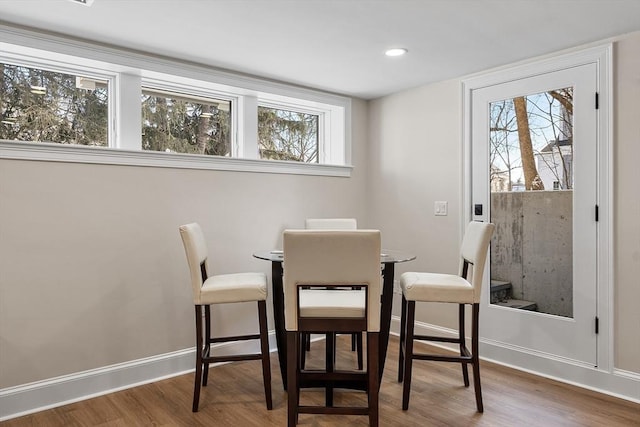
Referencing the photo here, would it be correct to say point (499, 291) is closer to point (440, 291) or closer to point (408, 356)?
point (440, 291)

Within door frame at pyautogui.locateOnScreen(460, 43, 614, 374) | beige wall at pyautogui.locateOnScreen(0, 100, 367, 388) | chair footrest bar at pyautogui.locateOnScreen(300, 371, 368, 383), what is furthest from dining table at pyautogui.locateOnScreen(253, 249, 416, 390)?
door frame at pyautogui.locateOnScreen(460, 43, 614, 374)

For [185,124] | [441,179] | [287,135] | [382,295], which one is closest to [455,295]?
[382,295]

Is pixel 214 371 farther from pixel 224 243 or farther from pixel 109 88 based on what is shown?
pixel 109 88

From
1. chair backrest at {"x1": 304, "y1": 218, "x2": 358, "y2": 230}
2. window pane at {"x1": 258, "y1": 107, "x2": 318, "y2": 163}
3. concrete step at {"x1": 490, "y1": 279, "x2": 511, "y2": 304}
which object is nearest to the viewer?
concrete step at {"x1": 490, "y1": 279, "x2": 511, "y2": 304}

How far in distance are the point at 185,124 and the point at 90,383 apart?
1.85 m

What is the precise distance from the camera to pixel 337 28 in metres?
2.55

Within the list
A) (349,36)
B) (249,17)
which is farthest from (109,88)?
(349,36)

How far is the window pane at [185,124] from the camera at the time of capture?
3156 millimetres

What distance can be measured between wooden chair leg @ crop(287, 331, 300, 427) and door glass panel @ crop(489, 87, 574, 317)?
72.3 inches

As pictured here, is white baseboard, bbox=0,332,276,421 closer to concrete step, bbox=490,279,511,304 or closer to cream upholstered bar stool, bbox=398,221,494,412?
cream upholstered bar stool, bbox=398,221,494,412

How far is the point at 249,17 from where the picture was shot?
240 centimetres

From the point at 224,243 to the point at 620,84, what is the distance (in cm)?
280

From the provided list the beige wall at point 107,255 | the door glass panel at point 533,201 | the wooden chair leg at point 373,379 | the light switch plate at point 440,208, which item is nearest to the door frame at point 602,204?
the door glass panel at point 533,201

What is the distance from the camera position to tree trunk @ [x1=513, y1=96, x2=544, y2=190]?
123 inches
